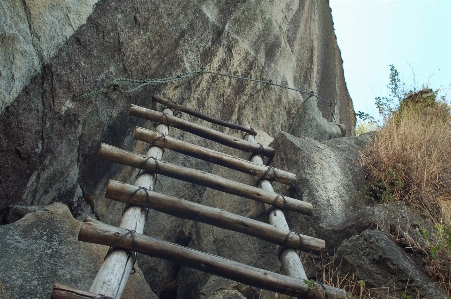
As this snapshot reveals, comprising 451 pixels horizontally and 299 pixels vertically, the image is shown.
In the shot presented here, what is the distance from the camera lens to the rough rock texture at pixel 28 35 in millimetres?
2473

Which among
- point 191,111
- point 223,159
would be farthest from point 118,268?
point 191,111

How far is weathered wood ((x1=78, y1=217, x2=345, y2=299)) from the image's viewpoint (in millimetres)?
2021

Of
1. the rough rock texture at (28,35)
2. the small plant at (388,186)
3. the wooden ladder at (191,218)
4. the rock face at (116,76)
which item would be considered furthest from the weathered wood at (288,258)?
the rough rock texture at (28,35)

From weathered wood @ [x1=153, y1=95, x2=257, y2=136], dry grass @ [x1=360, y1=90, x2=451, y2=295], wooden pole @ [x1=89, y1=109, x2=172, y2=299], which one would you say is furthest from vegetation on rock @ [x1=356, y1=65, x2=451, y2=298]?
wooden pole @ [x1=89, y1=109, x2=172, y2=299]

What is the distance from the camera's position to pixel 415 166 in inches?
144

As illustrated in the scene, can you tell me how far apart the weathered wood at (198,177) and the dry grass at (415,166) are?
94cm

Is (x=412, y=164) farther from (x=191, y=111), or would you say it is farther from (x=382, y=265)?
(x=191, y=111)

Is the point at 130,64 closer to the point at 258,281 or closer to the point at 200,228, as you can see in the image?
the point at 200,228

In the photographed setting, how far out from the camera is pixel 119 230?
208 cm

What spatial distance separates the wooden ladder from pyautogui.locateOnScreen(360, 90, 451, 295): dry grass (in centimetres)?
95

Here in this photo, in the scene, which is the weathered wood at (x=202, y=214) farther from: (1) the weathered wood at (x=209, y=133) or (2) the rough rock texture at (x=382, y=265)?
(1) the weathered wood at (x=209, y=133)

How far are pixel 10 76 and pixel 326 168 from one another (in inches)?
100

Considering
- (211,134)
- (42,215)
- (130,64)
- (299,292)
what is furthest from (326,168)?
(42,215)

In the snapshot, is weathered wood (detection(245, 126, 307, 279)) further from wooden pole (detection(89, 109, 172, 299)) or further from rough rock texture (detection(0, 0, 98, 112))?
rough rock texture (detection(0, 0, 98, 112))
